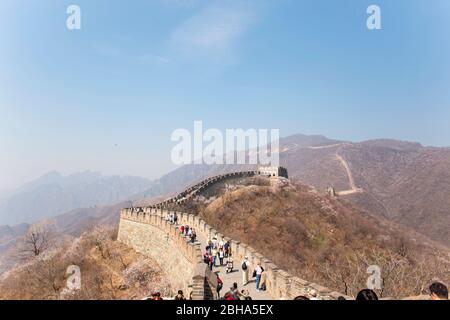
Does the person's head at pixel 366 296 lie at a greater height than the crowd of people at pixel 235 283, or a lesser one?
greater

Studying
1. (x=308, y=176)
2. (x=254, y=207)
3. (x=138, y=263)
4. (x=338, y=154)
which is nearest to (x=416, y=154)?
(x=338, y=154)

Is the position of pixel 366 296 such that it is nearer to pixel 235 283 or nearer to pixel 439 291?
pixel 439 291

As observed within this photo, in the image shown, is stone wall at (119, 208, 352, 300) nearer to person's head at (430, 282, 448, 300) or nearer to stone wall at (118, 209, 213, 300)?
stone wall at (118, 209, 213, 300)

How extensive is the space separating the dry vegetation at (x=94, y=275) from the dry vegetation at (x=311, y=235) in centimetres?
939

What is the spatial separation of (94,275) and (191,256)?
1303 cm

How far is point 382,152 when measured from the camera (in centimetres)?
13175

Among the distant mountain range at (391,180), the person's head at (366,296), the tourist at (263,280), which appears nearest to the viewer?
the person's head at (366,296)

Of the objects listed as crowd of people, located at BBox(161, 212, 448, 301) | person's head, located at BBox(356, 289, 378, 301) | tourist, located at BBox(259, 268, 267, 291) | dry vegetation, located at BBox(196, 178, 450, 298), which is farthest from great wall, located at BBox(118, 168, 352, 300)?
dry vegetation, located at BBox(196, 178, 450, 298)

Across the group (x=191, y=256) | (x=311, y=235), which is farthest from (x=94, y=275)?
(x=311, y=235)

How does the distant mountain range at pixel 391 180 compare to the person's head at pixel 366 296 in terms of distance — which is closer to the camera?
the person's head at pixel 366 296

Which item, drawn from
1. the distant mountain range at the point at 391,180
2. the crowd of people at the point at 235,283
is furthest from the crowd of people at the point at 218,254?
the distant mountain range at the point at 391,180

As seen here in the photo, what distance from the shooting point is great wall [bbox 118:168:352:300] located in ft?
32.5

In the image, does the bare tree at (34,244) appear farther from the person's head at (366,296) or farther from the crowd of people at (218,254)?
the person's head at (366,296)

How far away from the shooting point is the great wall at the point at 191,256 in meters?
9.91
